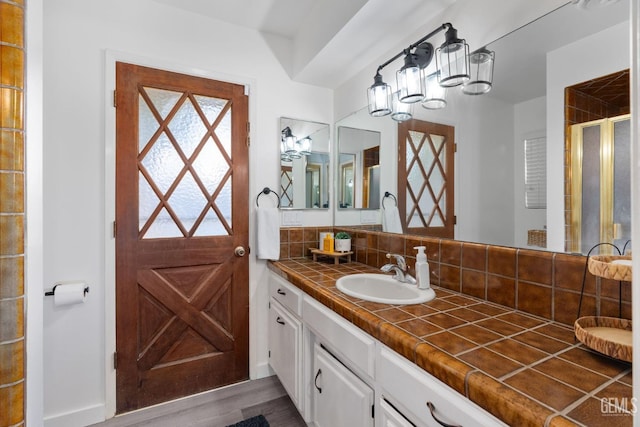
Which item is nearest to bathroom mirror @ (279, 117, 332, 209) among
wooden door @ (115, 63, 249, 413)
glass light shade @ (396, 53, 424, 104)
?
wooden door @ (115, 63, 249, 413)

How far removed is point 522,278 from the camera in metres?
1.16

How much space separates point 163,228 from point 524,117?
79.2 inches

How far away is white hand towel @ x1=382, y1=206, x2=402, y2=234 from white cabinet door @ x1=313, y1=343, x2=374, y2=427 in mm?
843

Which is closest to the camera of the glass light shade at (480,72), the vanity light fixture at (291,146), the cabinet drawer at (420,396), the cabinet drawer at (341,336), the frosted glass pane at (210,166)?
the cabinet drawer at (420,396)

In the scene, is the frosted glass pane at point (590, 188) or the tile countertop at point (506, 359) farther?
the frosted glass pane at point (590, 188)

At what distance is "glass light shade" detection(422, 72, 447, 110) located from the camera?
60.7 inches

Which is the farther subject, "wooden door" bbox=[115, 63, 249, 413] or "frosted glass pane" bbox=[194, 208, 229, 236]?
"frosted glass pane" bbox=[194, 208, 229, 236]

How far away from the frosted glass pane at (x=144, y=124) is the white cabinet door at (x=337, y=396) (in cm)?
158

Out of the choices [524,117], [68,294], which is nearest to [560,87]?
[524,117]

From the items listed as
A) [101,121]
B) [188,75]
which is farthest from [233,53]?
[101,121]

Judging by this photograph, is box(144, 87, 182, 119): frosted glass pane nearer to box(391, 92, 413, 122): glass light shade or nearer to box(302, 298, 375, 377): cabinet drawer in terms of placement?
box(391, 92, 413, 122): glass light shade

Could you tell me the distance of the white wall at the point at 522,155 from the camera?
1.15 metres

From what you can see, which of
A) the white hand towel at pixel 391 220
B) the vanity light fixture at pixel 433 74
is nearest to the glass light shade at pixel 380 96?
the vanity light fixture at pixel 433 74

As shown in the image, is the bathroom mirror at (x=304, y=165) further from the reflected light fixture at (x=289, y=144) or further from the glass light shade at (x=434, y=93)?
the glass light shade at (x=434, y=93)
